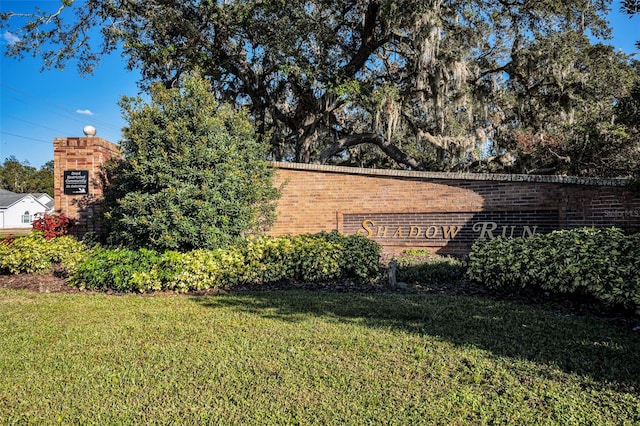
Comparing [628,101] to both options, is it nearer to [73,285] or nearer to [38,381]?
[38,381]

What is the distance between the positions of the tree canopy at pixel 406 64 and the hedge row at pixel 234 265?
4855 millimetres

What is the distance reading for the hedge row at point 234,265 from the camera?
6117 mm

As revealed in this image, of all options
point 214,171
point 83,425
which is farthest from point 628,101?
point 83,425

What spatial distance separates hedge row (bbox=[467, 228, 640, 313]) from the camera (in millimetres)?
4645

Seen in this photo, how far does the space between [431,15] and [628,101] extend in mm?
6738

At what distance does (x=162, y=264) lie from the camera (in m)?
6.21

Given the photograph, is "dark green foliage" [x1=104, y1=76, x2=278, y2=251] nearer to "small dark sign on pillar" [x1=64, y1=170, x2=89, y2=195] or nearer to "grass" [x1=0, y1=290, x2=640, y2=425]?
"small dark sign on pillar" [x1=64, y1=170, x2=89, y2=195]

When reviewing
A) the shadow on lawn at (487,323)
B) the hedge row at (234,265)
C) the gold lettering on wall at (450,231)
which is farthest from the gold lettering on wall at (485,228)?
the shadow on lawn at (487,323)

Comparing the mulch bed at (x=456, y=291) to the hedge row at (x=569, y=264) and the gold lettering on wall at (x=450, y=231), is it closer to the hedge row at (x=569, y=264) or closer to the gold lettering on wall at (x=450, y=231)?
the hedge row at (x=569, y=264)

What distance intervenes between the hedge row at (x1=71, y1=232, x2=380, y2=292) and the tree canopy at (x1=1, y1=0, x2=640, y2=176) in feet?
15.9

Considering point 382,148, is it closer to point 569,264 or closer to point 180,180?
point 180,180

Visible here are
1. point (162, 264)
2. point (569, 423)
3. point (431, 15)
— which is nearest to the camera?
point (569, 423)

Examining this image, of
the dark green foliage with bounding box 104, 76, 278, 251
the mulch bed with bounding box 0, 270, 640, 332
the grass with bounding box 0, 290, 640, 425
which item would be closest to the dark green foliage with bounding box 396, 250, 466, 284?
the mulch bed with bounding box 0, 270, 640, 332

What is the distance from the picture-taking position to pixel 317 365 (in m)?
3.29
